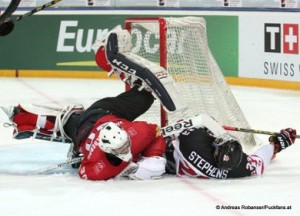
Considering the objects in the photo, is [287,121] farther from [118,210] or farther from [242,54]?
[118,210]

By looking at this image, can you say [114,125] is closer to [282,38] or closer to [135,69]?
[135,69]

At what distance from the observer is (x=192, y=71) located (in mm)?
5773

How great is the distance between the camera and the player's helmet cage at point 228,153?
4629mm

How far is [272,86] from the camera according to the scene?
8969 millimetres

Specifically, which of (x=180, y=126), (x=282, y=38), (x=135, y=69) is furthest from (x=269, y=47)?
(x=180, y=126)

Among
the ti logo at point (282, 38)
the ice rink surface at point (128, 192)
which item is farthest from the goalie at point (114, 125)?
the ti logo at point (282, 38)

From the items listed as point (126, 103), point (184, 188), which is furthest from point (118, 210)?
point (126, 103)

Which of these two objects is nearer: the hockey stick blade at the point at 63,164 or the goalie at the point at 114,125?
the goalie at the point at 114,125

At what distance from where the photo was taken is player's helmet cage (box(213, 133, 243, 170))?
15.2 ft

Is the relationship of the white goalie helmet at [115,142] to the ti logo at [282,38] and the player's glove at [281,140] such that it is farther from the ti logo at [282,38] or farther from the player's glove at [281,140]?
the ti logo at [282,38]

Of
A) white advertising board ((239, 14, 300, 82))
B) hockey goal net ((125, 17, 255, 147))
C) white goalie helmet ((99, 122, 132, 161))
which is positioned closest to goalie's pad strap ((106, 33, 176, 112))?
hockey goal net ((125, 17, 255, 147))

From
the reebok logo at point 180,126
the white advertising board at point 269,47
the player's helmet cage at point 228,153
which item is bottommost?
the white advertising board at point 269,47

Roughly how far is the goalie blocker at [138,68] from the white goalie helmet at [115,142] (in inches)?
22.9

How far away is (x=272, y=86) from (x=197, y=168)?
14.2 ft
